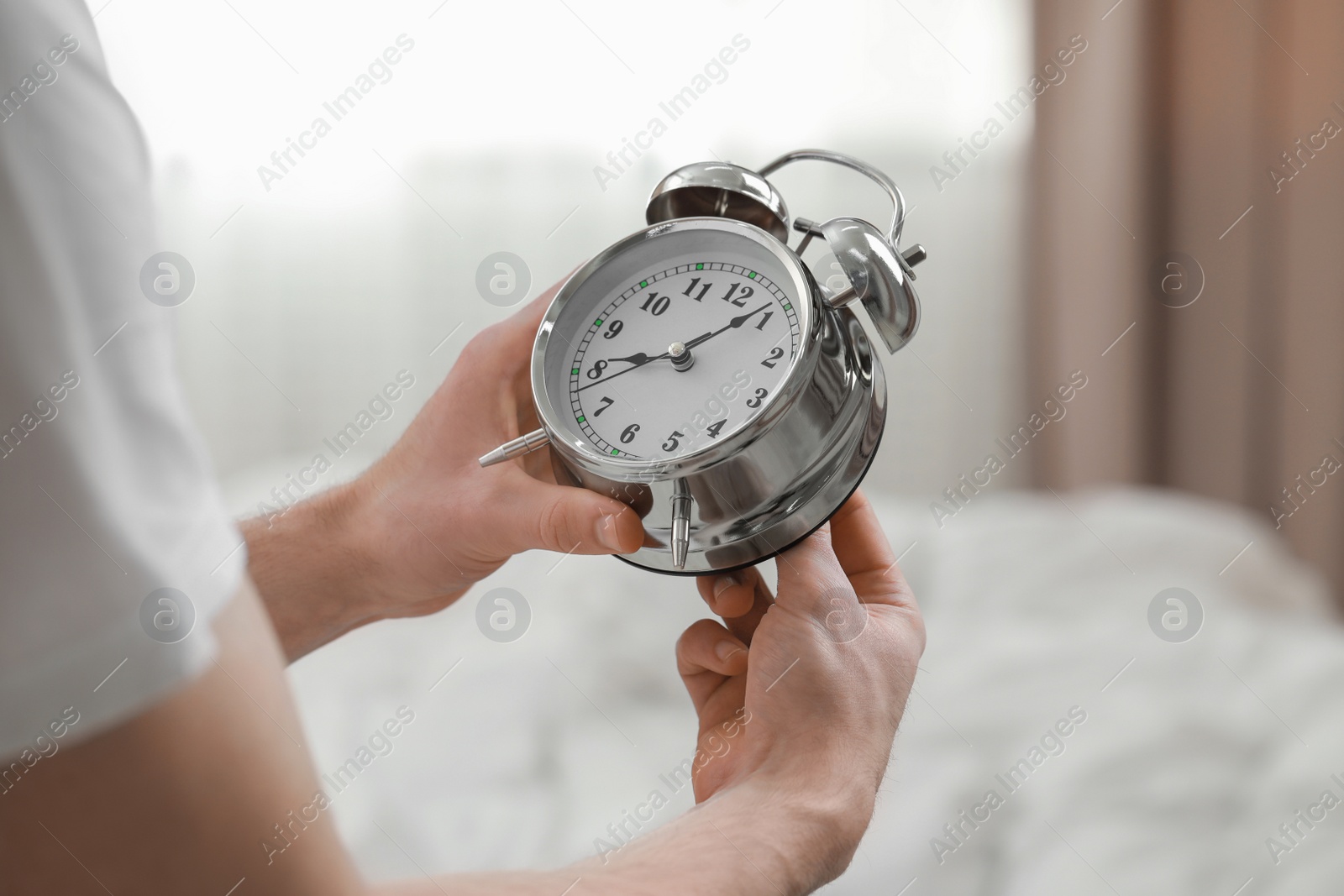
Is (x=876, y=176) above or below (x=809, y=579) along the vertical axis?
above

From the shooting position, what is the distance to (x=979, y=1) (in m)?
2.36

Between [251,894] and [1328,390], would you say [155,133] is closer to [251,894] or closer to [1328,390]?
[251,894]

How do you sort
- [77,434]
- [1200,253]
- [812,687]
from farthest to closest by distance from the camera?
[1200,253]
[812,687]
[77,434]

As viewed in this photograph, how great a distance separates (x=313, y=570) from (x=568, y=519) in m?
0.47

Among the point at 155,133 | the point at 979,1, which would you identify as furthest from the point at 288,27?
the point at 979,1

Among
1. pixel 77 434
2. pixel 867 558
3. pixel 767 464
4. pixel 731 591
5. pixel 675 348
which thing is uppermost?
pixel 77 434

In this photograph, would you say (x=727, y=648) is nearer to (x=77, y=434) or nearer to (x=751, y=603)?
(x=751, y=603)

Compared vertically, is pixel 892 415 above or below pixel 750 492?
below

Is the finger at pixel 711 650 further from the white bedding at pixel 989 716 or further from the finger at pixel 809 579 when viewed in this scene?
the white bedding at pixel 989 716

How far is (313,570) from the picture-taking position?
3.65 feet

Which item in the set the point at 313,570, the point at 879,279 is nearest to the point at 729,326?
the point at 879,279

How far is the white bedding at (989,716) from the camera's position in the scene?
1.18 metres

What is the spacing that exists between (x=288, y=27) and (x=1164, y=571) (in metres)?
2.28

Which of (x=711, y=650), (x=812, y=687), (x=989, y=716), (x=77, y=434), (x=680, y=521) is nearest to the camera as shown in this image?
(x=77, y=434)
